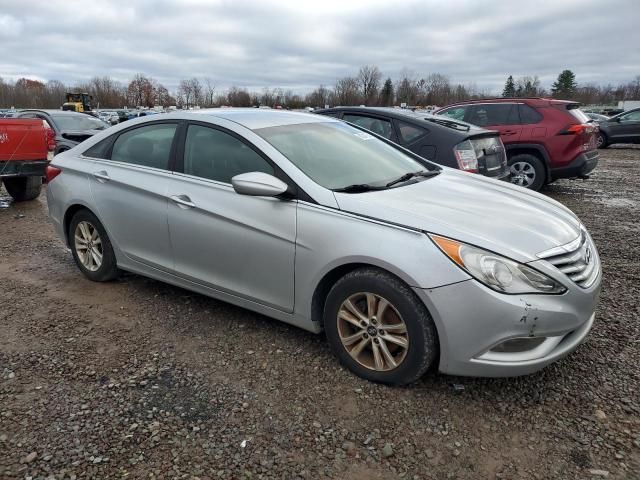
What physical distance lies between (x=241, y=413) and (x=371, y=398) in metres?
0.72

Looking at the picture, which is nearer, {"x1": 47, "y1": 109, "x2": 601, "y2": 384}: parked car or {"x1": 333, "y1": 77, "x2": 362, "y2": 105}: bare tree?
{"x1": 47, "y1": 109, "x2": 601, "y2": 384}: parked car

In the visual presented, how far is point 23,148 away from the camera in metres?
7.29

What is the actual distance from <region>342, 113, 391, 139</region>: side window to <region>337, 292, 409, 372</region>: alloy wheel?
3776 millimetres

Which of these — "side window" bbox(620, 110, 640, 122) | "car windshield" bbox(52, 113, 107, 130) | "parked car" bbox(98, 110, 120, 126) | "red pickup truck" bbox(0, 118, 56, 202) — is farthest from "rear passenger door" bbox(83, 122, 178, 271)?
"side window" bbox(620, 110, 640, 122)

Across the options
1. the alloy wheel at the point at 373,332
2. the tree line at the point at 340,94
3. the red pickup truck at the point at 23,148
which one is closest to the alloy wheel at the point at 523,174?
the alloy wheel at the point at 373,332

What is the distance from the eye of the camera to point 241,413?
8.71 feet

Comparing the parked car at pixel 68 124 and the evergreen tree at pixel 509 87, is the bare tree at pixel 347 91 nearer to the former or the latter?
the evergreen tree at pixel 509 87

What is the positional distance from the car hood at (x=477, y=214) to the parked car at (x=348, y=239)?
0.04ft

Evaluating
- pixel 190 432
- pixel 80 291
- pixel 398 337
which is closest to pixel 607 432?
pixel 398 337

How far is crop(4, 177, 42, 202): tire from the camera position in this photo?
8.14m

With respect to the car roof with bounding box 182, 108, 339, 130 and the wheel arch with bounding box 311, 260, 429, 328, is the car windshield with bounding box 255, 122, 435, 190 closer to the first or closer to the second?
the car roof with bounding box 182, 108, 339, 130

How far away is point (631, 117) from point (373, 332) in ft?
64.3

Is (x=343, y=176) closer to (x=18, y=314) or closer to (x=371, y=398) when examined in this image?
(x=371, y=398)

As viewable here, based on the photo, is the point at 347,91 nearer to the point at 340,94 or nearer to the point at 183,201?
the point at 340,94
